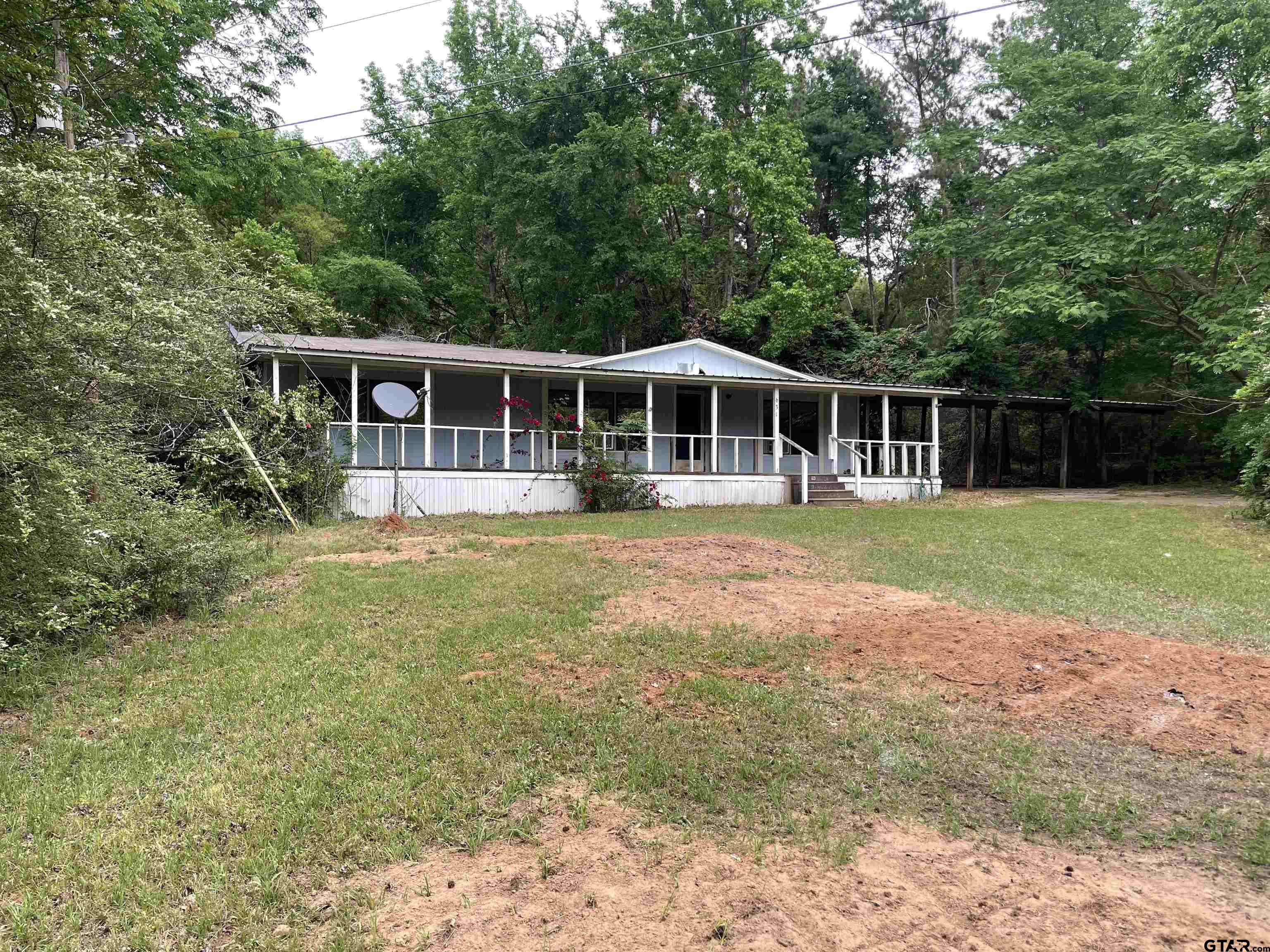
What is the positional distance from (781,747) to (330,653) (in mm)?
3532

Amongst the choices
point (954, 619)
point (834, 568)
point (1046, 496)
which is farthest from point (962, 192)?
point (954, 619)

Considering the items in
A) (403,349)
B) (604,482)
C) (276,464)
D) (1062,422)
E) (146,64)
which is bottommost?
(604,482)

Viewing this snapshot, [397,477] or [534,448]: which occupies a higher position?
[534,448]

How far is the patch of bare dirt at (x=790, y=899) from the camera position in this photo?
2.29 meters

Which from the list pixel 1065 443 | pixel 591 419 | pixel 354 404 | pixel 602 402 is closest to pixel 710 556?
pixel 354 404

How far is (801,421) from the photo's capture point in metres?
20.7

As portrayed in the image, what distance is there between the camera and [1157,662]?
4941 mm

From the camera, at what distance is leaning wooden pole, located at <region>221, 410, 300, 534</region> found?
8.56 metres

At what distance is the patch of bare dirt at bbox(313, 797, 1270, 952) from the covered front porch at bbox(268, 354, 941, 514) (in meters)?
11.6

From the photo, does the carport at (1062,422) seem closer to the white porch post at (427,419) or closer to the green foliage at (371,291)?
the white porch post at (427,419)

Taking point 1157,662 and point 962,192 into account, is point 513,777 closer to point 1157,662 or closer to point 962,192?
point 1157,662

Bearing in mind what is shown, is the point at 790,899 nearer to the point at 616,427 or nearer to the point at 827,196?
the point at 616,427

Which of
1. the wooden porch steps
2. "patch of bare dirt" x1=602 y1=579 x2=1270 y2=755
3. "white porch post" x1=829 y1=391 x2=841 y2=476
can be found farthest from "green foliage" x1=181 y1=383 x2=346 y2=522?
"white porch post" x1=829 y1=391 x2=841 y2=476

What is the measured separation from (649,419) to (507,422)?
333 centimetres
